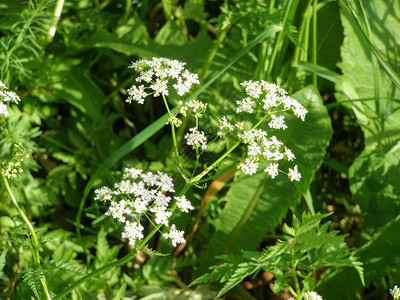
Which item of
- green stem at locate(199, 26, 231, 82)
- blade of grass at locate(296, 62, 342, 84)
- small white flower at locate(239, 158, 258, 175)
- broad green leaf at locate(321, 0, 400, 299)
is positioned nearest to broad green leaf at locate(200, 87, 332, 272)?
blade of grass at locate(296, 62, 342, 84)

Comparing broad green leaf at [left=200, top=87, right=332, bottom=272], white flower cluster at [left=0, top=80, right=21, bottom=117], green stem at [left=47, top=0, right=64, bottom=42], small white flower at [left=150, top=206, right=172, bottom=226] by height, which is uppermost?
green stem at [left=47, top=0, right=64, bottom=42]

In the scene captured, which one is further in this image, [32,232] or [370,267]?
[370,267]

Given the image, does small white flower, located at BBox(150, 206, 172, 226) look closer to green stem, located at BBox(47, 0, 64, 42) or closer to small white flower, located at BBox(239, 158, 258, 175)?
small white flower, located at BBox(239, 158, 258, 175)

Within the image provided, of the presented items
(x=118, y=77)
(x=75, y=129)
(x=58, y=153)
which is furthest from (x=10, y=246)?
(x=118, y=77)

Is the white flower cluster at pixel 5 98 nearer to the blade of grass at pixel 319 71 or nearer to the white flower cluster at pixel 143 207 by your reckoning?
the white flower cluster at pixel 143 207

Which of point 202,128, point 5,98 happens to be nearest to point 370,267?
point 202,128

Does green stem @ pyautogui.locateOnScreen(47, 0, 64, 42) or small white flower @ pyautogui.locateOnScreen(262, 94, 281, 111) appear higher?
green stem @ pyautogui.locateOnScreen(47, 0, 64, 42)

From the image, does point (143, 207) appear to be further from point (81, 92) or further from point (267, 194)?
point (81, 92)
